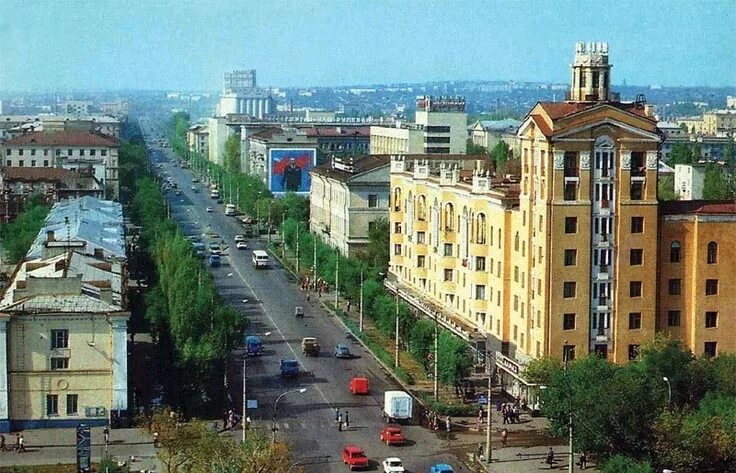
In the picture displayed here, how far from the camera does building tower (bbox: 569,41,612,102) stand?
26.2 m

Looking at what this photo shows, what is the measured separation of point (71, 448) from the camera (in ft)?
70.1

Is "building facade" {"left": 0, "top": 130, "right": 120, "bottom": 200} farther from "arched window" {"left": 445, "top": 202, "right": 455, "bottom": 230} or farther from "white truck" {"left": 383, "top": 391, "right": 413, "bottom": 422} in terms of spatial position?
"white truck" {"left": 383, "top": 391, "right": 413, "bottom": 422}

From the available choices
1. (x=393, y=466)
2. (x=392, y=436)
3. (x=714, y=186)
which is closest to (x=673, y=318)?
(x=392, y=436)

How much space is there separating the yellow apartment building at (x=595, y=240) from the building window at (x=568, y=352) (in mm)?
19

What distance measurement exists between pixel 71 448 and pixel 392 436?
5233mm

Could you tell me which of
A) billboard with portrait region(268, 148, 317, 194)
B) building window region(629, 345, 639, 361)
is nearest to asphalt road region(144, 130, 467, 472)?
building window region(629, 345, 639, 361)

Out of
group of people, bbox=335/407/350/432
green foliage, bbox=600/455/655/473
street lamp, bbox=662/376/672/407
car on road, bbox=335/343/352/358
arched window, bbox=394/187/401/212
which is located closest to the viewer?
green foliage, bbox=600/455/655/473

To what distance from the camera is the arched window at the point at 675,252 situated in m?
25.8

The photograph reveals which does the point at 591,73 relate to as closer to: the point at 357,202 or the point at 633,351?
the point at 633,351

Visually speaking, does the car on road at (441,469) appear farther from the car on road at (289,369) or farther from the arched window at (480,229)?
the arched window at (480,229)

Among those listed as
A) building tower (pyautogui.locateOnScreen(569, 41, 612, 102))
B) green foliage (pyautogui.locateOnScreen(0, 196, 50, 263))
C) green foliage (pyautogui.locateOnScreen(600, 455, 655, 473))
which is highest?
building tower (pyautogui.locateOnScreen(569, 41, 612, 102))

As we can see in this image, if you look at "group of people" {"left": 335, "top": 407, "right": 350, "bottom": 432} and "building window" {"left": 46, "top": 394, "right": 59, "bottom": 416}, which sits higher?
"building window" {"left": 46, "top": 394, "right": 59, "bottom": 416}

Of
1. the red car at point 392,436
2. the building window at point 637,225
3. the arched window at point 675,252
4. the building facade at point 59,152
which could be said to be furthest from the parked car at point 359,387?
the building facade at point 59,152

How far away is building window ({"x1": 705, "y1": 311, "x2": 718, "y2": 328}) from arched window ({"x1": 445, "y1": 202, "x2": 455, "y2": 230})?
763 cm
